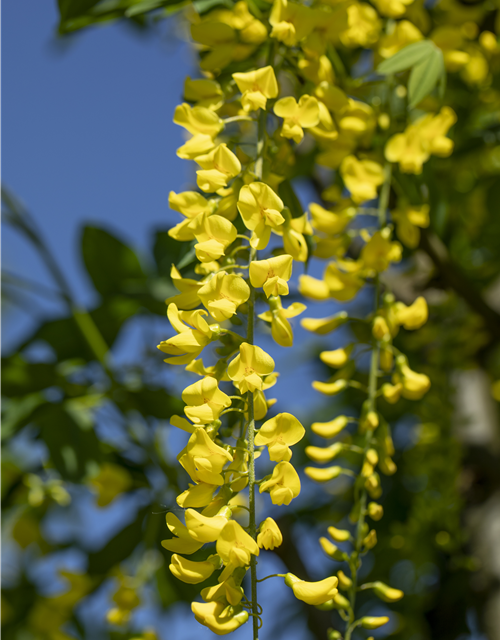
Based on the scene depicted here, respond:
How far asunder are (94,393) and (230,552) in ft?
1.95

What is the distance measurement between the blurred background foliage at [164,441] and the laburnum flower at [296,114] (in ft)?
0.52

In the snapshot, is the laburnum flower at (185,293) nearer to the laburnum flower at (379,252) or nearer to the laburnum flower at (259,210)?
the laburnum flower at (259,210)

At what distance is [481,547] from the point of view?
3.44 feet

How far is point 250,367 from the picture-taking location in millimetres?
415

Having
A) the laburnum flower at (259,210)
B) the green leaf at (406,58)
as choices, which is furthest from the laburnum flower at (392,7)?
the laburnum flower at (259,210)

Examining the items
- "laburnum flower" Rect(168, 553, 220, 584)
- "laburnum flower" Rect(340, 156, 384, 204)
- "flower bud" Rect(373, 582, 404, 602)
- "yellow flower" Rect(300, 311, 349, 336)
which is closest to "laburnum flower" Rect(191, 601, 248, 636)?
"laburnum flower" Rect(168, 553, 220, 584)

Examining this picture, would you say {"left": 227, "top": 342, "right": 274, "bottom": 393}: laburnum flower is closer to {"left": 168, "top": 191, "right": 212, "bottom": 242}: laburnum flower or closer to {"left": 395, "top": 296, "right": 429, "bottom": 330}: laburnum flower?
{"left": 168, "top": 191, "right": 212, "bottom": 242}: laburnum flower

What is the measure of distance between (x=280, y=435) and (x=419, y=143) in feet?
1.48

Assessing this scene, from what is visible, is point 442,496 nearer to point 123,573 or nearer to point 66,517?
point 123,573

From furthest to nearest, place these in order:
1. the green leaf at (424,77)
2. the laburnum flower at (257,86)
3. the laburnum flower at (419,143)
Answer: the laburnum flower at (419,143), the green leaf at (424,77), the laburnum flower at (257,86)

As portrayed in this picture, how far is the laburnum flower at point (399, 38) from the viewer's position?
74 cm

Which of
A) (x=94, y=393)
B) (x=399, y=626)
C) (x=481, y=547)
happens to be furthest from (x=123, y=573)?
(x=481, y=547)

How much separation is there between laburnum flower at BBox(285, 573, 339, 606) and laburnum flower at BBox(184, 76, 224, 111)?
0.42 metres

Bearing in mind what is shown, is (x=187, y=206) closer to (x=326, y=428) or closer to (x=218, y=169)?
(x=218, y=169)
